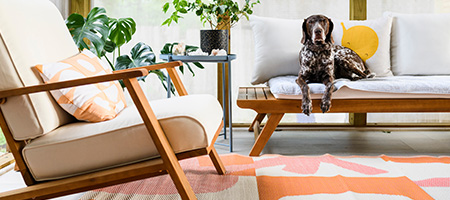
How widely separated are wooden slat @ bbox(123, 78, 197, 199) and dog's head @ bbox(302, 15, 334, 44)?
4.77 feet

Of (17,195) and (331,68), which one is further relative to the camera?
(331,68)

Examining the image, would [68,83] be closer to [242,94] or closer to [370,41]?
[242,94]

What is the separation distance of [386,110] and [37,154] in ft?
6.25

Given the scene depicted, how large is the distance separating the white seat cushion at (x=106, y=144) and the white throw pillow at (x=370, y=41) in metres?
1.92

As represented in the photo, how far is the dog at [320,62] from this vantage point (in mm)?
2369

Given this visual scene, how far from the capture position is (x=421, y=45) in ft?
9.89

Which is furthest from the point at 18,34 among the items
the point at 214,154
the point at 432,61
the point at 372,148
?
the point at 432,61

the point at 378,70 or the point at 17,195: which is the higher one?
the point at 378,70

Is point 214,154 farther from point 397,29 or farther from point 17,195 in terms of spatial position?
point 397,29

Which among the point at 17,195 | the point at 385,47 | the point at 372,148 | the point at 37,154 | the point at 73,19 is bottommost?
the point at 372,148

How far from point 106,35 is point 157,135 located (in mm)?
1380

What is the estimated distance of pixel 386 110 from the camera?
2436 mm

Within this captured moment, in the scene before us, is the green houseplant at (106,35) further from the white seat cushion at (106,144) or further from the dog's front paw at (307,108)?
the white seat cushion at (106,144)

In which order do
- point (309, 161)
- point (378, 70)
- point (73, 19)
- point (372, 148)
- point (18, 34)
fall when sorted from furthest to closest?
point (378, 70), point (372, 148), point (73, 19), point (309, 161), point (18, 34)
